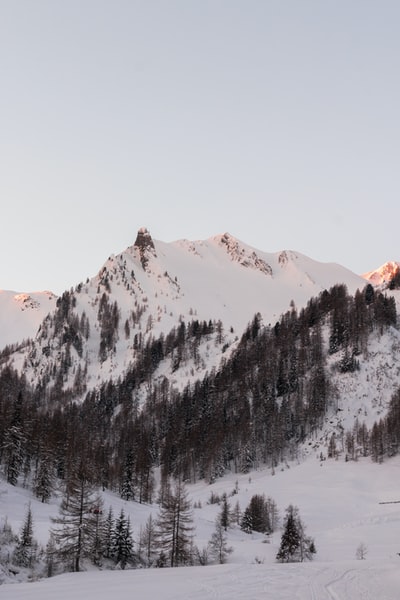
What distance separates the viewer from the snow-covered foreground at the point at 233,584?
84.0 ft

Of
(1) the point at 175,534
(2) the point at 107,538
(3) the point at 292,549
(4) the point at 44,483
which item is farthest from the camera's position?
(4) the point at 44,483

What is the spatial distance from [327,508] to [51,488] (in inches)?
1586

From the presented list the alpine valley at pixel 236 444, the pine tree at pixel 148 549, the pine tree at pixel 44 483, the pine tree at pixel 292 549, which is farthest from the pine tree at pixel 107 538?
the pine tree at pixel 44 483

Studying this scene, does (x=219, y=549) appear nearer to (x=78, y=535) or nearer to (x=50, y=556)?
(x=78, y=535)

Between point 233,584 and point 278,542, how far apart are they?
3213 centimetres

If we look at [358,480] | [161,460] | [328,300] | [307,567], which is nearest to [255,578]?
[307,567]

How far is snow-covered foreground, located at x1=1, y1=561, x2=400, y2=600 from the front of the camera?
84.0ft

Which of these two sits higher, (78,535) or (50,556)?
(78,535)

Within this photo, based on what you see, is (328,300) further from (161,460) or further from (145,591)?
(145,591)

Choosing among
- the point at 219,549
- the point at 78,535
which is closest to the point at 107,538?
the point at 78,535

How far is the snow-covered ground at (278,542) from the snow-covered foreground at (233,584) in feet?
0.18

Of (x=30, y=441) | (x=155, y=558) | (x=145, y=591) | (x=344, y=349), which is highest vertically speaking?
(x=344, y=349)

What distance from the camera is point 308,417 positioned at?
4877 inches

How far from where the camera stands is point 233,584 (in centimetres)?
2838
